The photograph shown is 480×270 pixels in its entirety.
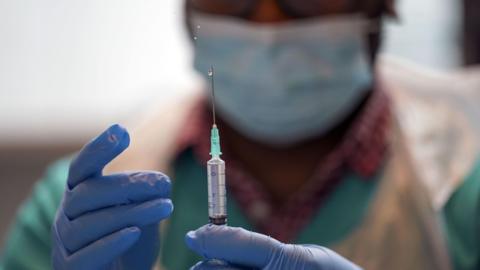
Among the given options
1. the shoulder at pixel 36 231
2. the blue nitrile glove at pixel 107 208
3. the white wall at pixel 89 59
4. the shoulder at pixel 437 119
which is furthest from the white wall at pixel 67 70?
the blue nitrile glove at pixel 107 208

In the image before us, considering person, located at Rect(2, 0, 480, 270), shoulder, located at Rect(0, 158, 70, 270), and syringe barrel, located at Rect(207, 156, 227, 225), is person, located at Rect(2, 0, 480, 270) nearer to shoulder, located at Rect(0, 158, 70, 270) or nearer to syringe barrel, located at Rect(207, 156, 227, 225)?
shoulder, located at Rect(0, 158, 70, 270)

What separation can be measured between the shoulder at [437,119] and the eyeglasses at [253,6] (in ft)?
0.64

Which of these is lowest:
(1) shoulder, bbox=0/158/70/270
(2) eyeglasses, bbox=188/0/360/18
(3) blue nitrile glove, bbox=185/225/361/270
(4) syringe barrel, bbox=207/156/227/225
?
(1) shoulder, bbox=0/158/70/270

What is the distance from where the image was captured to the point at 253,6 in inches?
43.3

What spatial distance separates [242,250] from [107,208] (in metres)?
0.14

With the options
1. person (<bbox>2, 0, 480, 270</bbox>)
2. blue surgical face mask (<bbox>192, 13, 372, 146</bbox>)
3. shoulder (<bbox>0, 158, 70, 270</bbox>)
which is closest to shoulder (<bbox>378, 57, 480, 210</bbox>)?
person (<bbox>2, 0, 480, 270</bbox>)

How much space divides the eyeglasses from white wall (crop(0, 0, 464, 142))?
191 mm

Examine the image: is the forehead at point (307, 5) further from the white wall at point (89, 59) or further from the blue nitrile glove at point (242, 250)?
the blue nitrile glove at point (242, 250)

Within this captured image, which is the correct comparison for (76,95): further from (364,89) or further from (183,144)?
(364,89)

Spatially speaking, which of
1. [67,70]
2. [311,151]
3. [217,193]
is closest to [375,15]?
[311,151]

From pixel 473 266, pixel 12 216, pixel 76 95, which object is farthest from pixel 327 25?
pixel 12 216

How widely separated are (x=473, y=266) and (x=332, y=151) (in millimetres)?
267

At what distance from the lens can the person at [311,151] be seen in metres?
1.05

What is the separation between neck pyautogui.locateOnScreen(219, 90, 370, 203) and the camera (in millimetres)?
1165
